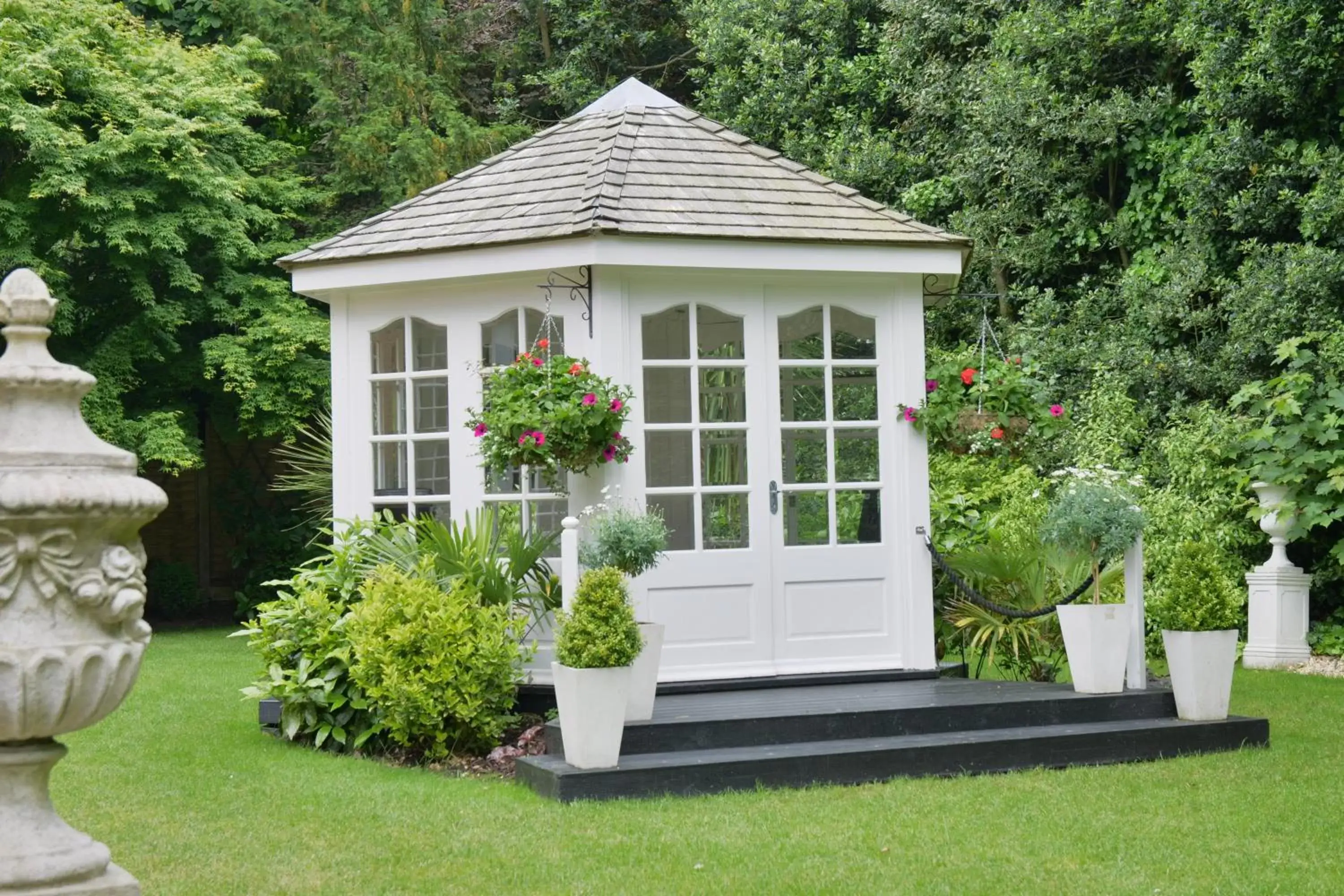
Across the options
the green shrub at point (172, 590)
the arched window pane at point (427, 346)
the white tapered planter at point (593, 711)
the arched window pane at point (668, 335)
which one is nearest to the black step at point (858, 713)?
the white tapered planter at point (593, 711)

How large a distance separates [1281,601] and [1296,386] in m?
1.63

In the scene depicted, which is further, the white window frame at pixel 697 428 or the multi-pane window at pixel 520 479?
the multi-pane window at pixel 520 479

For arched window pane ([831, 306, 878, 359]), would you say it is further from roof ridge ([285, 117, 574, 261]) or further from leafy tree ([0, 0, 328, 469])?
leafy tree ([0, 0, 328, 469])

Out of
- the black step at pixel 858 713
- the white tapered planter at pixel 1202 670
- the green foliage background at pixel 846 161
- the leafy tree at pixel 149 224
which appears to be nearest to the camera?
the black step at pixel 858 713

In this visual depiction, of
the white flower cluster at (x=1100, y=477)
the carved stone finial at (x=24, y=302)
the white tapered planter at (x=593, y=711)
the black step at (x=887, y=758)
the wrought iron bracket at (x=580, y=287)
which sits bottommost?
the black step at (x=887, y=758)

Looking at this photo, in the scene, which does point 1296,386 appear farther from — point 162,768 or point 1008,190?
point 162,768

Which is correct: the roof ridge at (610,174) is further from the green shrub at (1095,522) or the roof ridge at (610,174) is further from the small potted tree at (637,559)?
the green shrub at (1095,522)

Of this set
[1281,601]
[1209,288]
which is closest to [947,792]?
[1281,601]

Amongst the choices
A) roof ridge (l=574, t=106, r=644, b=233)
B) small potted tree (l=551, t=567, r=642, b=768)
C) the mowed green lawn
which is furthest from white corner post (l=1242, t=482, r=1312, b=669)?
small potted tree (l=551, t=567, r=642, b=768)

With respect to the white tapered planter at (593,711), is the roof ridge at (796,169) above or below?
above

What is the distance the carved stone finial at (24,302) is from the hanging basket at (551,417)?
12.4ft

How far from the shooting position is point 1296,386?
11.1m

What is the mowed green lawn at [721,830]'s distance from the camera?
5035 millimetres

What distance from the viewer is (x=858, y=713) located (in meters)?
7.16
